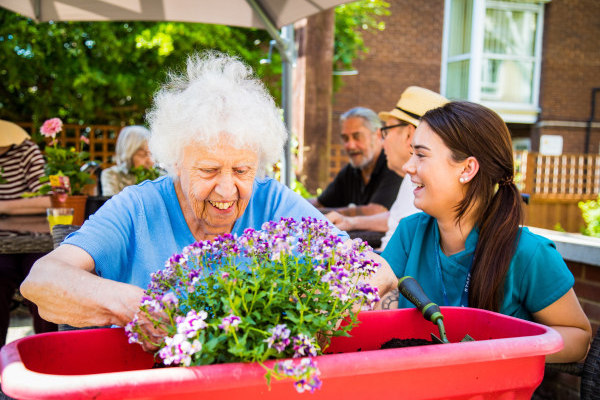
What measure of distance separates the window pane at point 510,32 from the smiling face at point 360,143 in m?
10.9

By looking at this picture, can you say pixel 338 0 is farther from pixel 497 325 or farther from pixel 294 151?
pixel 294 151

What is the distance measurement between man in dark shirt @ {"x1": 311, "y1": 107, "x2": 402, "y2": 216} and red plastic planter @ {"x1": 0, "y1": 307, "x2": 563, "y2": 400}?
3.07 metres

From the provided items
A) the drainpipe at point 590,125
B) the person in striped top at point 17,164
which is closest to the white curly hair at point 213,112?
the person in striped top at point 17,164

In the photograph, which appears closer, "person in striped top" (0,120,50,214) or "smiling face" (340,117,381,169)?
"person in striped top" (0,120,50,214)

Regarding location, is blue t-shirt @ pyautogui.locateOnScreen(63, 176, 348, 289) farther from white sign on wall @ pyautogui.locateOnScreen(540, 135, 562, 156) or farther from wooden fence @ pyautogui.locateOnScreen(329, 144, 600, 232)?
white sign on wall @ pyautogui.locateOnScreen(540, 135, 562, 156)

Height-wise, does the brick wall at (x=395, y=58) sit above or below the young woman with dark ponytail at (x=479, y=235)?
above

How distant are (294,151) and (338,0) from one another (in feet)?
12.4

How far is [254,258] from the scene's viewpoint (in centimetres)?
98

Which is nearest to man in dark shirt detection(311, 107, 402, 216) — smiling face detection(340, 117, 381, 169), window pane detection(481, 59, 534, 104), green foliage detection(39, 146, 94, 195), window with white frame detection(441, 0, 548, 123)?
smiling face detection(340, 117, 381, 169)

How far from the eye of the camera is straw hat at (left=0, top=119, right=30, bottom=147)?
3881 mm

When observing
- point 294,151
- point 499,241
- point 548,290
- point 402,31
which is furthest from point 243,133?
point 402,31

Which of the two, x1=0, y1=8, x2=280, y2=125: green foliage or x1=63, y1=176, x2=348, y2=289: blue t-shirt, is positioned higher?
x1=0, y1=8, x2=280, y2=125: green foliage

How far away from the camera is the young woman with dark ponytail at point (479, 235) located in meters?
1.62

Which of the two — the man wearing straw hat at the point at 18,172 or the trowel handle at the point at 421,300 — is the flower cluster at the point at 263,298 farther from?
the man wearing straw hat at the point at 18,172
